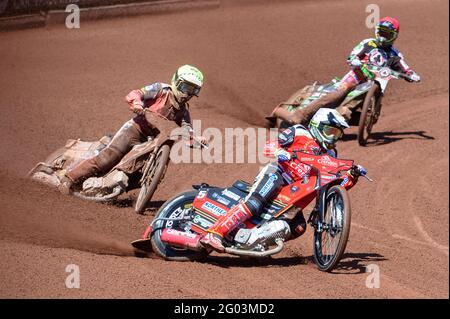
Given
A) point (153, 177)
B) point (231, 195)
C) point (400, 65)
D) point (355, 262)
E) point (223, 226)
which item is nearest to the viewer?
Answer: point (223, 226)

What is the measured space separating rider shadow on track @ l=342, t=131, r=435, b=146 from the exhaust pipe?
26.4 feet

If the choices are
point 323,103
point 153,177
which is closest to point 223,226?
point 153,177

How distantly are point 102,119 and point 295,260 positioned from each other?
6862 mm

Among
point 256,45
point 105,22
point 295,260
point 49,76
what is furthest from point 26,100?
point 295,260

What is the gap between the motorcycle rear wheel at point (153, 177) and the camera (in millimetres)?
12250

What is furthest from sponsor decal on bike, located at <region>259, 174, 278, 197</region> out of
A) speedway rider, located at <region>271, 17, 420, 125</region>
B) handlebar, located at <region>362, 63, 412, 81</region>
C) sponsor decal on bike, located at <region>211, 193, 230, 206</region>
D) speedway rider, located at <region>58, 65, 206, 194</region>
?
handlebar, located at <region>362, 63, 412, 81</region>

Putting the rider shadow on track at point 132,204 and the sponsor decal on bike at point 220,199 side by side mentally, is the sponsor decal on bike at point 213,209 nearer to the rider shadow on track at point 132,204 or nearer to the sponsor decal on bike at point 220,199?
the sponsor decal on bike at point 220,199

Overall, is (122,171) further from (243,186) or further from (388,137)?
(388,137)

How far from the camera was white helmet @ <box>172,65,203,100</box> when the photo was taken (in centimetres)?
1234

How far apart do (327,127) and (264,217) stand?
4.37 ft

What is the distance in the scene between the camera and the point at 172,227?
35.5ft

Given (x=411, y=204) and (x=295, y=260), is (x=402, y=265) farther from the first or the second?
(x=411, y=204)

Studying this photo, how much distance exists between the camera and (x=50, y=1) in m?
20.6

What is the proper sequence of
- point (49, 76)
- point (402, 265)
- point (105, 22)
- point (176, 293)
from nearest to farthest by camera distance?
point (176, 293)
point (402, 265)
point (49, 76)
point (105, 22)
